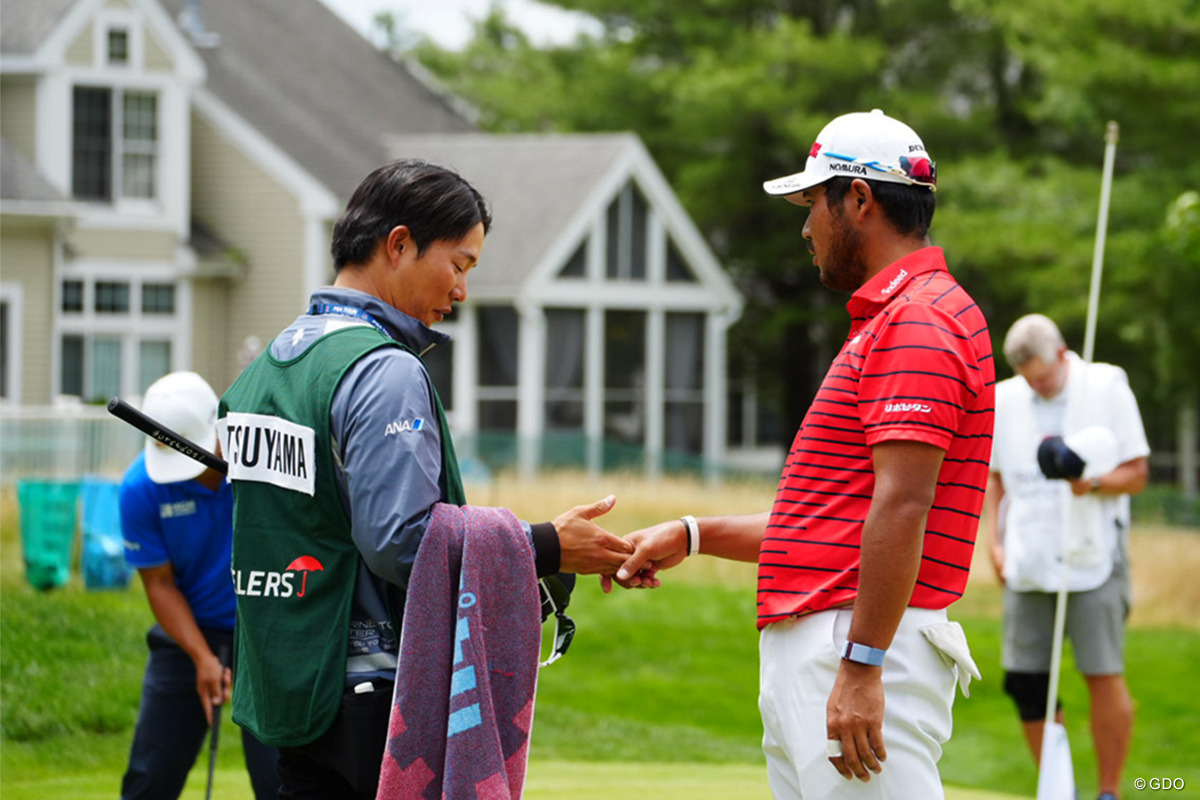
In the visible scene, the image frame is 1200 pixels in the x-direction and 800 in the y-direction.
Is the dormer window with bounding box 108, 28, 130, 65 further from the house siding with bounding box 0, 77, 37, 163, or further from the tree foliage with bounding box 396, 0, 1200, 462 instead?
the tree foliage with bounding box 396, 0, 1200, 462

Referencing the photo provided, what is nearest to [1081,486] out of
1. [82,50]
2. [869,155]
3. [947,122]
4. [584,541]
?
[869,155]

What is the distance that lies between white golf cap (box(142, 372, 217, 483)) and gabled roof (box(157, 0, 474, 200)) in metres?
19.7

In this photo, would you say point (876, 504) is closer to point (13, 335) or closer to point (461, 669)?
point (461, 669)

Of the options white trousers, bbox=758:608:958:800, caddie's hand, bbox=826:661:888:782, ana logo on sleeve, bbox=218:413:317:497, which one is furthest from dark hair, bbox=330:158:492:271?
caddie's hand, bbox=826:661:888:782

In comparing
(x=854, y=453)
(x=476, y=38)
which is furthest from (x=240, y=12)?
(x=854, y=453)

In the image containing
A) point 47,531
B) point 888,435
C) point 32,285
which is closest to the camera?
point 888,435

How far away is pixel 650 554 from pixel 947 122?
80.2 ft

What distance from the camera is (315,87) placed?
1139 inches

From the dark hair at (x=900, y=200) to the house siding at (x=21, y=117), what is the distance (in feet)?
67.9

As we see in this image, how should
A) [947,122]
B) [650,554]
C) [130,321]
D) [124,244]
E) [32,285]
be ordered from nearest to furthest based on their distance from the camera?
1. [650,554]
2. [32,285]
3. [124,244]
4. [130,321]
5. [947,122]

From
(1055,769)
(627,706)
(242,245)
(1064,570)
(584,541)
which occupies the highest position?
(242,245)

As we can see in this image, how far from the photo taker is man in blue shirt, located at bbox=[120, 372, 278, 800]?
5.59m

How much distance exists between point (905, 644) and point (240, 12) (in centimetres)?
2802

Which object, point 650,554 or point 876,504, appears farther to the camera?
point 650,554
